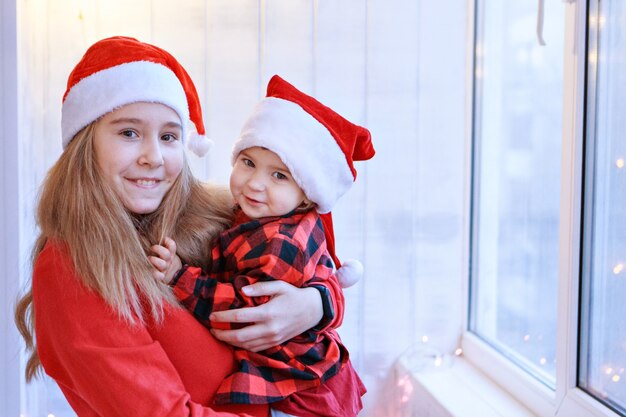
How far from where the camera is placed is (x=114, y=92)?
129 cm

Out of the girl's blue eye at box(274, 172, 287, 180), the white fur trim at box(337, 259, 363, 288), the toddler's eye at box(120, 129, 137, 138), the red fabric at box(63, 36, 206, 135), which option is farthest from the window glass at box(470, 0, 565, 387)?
the toddler's eye at box(120, 129, 137, 138)

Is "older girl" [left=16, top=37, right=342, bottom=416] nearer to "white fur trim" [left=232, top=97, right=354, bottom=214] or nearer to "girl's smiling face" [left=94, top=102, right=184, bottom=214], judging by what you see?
"girl's smiling face" [left=94, top=102, right=184, bottom=214]

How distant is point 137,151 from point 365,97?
1154 millimetres

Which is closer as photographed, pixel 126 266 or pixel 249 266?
pixel 126 266

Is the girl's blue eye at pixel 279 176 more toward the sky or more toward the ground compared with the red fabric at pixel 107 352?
more toward the sky

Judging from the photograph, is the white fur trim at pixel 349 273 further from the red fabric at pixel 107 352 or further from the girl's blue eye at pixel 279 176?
the red fabric at pixel 107 352

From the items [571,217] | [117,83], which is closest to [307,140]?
[117,83]

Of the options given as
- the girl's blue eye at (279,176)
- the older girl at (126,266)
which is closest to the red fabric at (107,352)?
the older girl at (126,266)

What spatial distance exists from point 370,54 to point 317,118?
881 millimetres

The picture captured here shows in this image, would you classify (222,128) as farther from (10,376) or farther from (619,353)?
(619,353)

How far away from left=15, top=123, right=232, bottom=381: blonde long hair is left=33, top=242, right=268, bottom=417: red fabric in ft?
0.08

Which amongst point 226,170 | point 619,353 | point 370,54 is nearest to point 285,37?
point 370,54

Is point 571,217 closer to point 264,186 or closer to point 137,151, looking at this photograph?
point 264,186

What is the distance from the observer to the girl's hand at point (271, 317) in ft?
4.27
